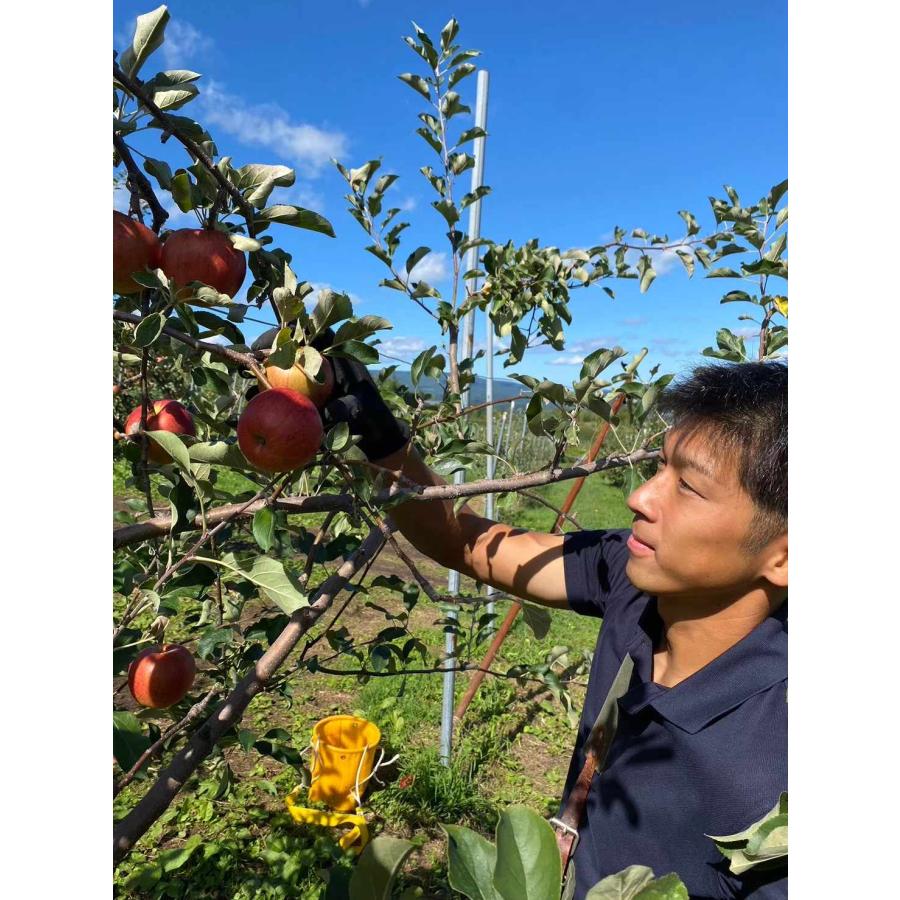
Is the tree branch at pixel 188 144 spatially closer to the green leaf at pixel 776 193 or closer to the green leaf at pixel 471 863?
the green leaf at pixel 471 863

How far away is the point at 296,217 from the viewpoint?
2.30ft

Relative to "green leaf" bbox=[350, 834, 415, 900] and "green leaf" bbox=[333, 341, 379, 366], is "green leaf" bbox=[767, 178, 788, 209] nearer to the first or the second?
"green leaf" bbox=[333, 341, 379, 366]

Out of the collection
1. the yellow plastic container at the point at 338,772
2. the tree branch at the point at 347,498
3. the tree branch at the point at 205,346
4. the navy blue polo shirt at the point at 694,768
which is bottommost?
the yellow plastic container at the point at 338,772

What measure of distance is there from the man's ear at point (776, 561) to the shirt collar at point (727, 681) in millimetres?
104

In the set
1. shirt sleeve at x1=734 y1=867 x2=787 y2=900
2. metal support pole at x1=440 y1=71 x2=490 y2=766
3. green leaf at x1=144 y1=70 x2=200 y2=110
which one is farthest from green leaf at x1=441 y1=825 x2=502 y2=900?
metal support pole at x1=440 y1=71 x2=490 y2=766

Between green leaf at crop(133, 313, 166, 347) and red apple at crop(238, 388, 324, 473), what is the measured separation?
0.43ft

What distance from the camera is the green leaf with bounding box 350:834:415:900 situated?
0.40 meters

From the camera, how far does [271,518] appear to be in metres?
0.75

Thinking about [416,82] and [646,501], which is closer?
[646,501]

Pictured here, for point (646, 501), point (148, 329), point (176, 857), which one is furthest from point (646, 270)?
point (176, 857)

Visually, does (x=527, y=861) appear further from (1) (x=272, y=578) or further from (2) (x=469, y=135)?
(2) (x=469, y=135)

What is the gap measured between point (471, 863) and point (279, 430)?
0.45 m

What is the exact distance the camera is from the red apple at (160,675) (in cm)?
95

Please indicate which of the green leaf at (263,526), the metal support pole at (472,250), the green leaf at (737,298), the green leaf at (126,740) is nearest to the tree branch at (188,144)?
the green leaf at (263,526)
